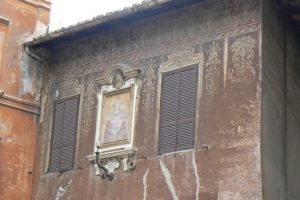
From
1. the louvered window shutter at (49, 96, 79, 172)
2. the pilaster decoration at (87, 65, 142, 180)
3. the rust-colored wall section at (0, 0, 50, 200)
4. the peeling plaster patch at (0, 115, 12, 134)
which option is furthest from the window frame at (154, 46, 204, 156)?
the peeling plaster patch at (0, 115, 12, 134)

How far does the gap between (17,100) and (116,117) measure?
2530mm

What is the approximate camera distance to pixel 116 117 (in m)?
12.9

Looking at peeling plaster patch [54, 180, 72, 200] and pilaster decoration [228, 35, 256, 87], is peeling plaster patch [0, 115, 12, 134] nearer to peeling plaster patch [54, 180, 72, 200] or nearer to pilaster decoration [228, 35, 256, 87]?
peeling plaster patch [54, 180, 72, 200]

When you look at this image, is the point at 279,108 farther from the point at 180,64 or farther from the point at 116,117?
the point at 116,117

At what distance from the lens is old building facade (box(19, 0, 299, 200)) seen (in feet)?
35.9

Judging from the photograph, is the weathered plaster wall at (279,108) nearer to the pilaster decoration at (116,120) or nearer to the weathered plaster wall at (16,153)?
the pilaster decoration at (116,120)

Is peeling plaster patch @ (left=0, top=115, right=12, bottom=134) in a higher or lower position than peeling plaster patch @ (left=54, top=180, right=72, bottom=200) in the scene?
higher

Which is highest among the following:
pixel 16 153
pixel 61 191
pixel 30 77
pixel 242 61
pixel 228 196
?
pixel 30 77

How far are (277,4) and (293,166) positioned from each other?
266 centimetres

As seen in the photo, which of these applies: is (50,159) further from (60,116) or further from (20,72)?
(20,72)

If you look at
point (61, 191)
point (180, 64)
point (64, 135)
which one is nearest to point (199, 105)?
point (180, 64)

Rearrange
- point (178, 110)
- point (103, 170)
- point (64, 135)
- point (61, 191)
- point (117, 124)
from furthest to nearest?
point (64, 135) < point (61, 191) < point (117, 124) < point (103, 170) < point (178, 110)

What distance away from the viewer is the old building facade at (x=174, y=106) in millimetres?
10930

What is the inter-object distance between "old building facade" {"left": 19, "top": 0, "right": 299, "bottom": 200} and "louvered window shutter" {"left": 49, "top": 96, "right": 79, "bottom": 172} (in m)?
0.02
